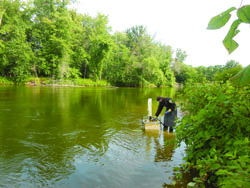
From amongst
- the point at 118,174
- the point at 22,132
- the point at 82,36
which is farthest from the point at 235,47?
the point at 82,36

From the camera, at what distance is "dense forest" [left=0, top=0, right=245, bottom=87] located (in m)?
51.9

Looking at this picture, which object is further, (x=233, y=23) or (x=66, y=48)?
(x=66, y=48)

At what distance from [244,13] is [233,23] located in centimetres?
8

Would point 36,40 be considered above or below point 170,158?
above

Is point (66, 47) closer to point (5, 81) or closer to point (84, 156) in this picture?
point (5, 81)

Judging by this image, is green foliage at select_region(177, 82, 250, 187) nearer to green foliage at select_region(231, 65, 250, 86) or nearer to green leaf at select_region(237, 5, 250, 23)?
green foliage at select_region(231, 65, 250, 86)

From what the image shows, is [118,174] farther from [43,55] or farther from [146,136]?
[43,55]

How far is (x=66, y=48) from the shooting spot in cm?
5791

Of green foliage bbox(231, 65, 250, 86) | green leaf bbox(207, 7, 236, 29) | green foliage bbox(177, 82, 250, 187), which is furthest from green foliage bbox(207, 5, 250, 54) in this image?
green foliage bbox(177, 82, 250, 187)

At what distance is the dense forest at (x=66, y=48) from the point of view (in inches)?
2042

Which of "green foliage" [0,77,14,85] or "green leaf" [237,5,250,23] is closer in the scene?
"green leaf" [237,5,250,23]

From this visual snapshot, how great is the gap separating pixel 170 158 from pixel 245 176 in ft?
16.4

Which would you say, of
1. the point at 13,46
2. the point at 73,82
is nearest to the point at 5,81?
the point at 13,46

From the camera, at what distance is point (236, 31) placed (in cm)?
115
